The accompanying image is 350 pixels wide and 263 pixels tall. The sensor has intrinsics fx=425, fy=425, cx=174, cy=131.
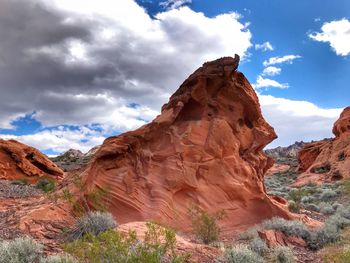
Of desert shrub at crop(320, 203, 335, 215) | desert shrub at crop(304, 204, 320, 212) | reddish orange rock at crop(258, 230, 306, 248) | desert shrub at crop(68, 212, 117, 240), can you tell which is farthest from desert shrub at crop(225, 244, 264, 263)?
desert shrub at crop(304, 204, 320, 212)

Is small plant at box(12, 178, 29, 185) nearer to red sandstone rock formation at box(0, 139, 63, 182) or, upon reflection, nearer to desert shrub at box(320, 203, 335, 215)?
red sandstone rock formation at box(0, 139, 63, 182)

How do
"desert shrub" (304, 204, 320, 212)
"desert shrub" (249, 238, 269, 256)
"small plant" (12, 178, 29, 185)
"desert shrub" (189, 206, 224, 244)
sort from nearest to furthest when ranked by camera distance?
1. "desert shrub" (249, 238, 269, 256)
2. "desert shrub" (189, 206, 224, 244)
3. "desert shrub" (304, 204, 320, 212)
4. "small plant" (12, 178, 29, 185)

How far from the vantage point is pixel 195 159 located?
1397cm

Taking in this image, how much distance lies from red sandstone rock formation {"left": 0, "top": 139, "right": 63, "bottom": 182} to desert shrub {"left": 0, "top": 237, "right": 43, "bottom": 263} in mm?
25396

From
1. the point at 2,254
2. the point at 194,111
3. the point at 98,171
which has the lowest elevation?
the point at 2,254

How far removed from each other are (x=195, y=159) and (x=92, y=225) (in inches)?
189

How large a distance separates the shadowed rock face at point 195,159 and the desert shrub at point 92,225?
2165 millimetres

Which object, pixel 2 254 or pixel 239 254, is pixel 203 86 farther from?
pixel 2 254

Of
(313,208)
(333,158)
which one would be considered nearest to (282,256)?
(313,208)

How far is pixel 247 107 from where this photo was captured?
15.3 m

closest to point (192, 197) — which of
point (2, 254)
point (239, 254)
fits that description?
point (239, 254)

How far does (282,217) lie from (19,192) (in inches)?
597

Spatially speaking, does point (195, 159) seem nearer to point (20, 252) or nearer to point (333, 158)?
point (20, 252)

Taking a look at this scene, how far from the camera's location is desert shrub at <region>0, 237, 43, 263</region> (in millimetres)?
7084
